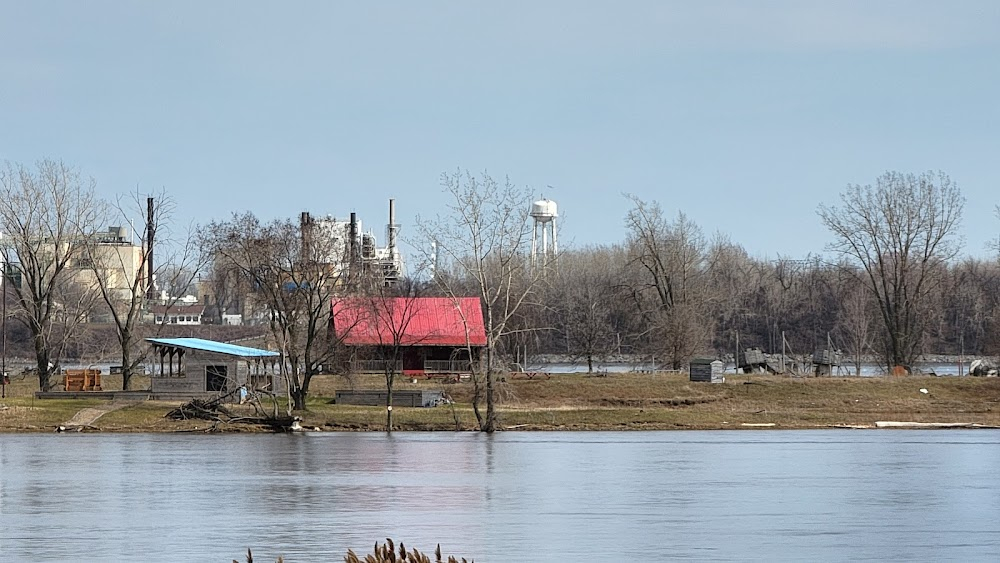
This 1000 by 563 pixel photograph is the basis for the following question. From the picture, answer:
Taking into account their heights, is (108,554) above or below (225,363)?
below

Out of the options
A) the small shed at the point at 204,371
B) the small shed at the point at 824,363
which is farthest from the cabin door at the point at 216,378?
the small shed at the point at 824,363

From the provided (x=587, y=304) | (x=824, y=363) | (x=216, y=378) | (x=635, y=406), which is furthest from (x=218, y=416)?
(x=587, y=304)

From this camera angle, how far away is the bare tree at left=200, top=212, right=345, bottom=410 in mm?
60188

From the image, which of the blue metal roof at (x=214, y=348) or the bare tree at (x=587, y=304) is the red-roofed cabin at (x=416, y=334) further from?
the bare tree at (x=587, y=304)

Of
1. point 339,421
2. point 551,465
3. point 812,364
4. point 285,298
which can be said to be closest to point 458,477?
point 551,465

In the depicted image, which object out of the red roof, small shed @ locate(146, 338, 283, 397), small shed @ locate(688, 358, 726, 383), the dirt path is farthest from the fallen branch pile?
small shed @ locate(688, 358, 726, 383)

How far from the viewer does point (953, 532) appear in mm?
25906

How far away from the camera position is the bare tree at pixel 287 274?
6019 cm

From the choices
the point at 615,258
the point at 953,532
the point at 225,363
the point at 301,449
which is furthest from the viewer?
the point at 615,258

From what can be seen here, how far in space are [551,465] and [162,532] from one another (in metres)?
16.7

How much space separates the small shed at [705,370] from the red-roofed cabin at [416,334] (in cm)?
1203

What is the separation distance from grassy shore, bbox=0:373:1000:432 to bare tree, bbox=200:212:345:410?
2.67 metres

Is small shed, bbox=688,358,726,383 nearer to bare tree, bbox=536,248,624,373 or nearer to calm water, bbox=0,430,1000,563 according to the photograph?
calm water, bbox=0,430,1000,563

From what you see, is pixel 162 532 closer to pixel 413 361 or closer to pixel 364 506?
pixel 364 506
